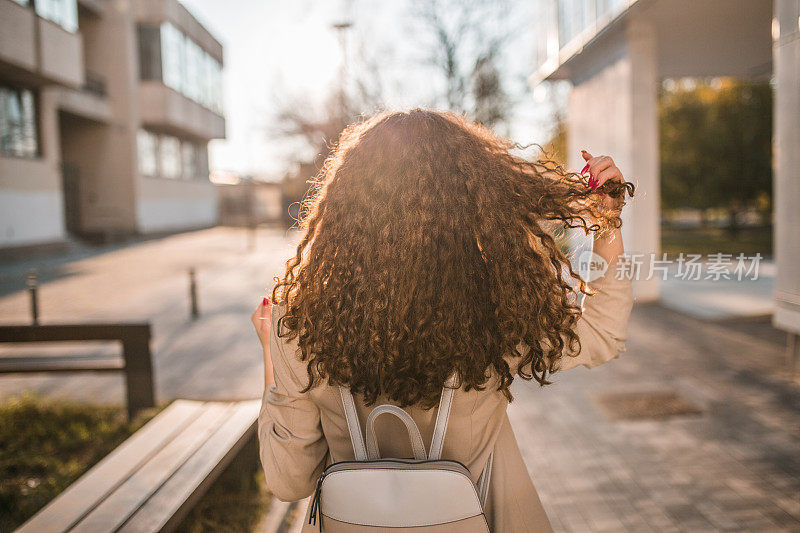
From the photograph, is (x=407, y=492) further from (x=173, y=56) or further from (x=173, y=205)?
(x=173, y=205)

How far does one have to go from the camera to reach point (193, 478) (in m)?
2.79

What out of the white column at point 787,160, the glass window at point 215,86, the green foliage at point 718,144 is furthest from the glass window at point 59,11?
the green foliage at point 718,144

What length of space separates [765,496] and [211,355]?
5876mm

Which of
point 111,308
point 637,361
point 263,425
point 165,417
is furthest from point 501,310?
point 111,308

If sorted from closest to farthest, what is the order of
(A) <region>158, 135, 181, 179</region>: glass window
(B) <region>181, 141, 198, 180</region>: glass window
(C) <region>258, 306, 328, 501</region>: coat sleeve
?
(C) <region>258, 306, 328, 501</region>: coat sleeve, (A) <region>158, 135, 181, 179</region>: glass window, (B) <region>181, 141, 198, 180</region>: glass window

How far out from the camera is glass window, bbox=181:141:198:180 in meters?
32.8

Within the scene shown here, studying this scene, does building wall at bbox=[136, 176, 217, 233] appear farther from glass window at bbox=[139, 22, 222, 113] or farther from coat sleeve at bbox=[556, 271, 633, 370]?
coat sleeve at bbox=[556, 271, 633, 370]

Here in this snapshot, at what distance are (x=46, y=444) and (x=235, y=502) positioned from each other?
1.84 m

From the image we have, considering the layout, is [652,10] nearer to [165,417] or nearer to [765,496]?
[765,496]

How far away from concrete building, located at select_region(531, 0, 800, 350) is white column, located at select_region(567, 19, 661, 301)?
2 cm

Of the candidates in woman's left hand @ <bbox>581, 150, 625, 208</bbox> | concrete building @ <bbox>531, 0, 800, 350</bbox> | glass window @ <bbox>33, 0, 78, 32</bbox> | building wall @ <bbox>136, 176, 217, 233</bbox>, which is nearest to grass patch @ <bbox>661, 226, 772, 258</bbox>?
concrete building @ <bbox>531, 0, 800, 350</bbox>

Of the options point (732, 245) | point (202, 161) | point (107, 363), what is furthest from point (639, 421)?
point (202, 161)

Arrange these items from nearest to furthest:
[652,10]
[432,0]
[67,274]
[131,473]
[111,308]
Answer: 1. [131,473]
2. [652,10]
3. [111,308]
4. [67,274]
5. [432,0]

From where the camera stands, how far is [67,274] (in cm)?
1530
